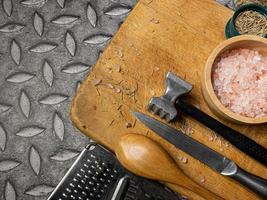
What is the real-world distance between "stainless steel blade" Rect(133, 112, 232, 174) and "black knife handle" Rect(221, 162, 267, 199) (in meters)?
0.01

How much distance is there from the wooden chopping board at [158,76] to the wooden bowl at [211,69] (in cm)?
6

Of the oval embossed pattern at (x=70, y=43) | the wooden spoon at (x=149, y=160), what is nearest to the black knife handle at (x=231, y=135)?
the wooden spoon at (x=149, y=160)

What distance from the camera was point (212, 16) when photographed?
3.10ft

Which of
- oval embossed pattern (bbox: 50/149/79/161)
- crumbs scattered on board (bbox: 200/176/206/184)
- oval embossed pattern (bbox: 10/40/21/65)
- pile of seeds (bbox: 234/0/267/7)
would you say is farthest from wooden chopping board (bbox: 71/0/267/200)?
oval embossed pattern (bbox: 10/40/21/65)

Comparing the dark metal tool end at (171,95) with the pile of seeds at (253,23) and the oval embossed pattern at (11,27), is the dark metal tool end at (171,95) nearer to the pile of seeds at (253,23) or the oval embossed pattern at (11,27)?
the pile of seeds at (253,23)

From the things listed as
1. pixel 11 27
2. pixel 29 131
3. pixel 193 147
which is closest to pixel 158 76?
pixel 193 147

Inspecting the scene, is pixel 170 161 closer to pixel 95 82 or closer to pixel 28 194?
pixel 95 82

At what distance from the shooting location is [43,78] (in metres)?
1.29

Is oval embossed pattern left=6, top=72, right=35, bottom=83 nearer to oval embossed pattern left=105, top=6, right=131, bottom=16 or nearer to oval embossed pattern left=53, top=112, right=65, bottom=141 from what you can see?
oval embossed pattern left=53, top=112, right=65, bottom=141

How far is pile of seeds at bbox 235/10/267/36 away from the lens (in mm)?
957

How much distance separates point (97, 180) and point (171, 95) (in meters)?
0.28

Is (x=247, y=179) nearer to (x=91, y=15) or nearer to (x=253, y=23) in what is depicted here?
(x=253, y=23)

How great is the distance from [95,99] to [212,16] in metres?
0.32

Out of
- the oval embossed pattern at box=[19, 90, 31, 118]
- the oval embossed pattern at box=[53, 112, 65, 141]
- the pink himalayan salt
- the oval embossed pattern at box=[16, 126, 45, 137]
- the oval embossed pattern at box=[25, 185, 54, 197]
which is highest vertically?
the pink himalayan salt
